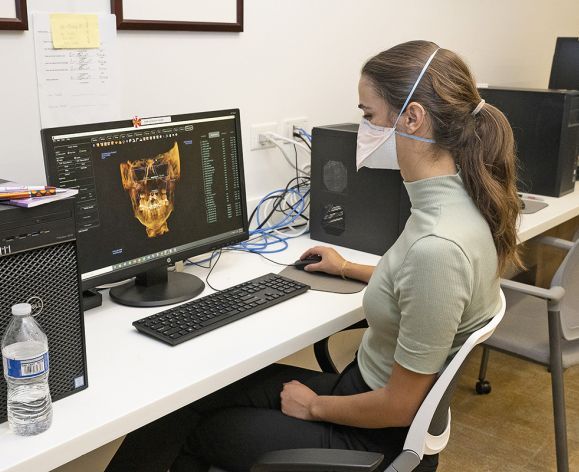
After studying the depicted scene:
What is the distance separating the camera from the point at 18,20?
62.2 inches

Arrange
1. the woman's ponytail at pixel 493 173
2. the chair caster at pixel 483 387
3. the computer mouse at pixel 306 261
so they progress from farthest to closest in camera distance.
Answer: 1. the chair caster at pixel 483 387
2. the computer mouse at pixel 306 261
3. the woman's ponytail at pixel 493 173

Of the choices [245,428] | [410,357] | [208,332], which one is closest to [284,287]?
[208,332]

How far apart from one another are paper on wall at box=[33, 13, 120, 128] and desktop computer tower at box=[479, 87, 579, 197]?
1.66m

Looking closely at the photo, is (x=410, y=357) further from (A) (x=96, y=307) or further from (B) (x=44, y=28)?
(B) (x=44, y=28)

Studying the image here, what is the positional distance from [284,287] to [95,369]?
1.82 feet

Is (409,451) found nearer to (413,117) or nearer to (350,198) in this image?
(413,117)

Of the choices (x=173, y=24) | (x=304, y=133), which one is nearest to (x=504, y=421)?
(x=304, y=133)

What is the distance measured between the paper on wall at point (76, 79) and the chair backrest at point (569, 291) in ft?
4.30

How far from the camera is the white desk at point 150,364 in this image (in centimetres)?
112

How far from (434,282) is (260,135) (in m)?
1.16

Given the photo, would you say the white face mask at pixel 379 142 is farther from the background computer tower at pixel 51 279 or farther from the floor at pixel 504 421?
the floor at pixel 504 421

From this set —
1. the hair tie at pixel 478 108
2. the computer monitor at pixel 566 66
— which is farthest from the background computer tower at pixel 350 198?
the computer monitor at pixel 566 66

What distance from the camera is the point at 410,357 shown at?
1.25 meters

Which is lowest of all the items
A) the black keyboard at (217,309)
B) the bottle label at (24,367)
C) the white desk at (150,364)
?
the white desk at (150,364)
